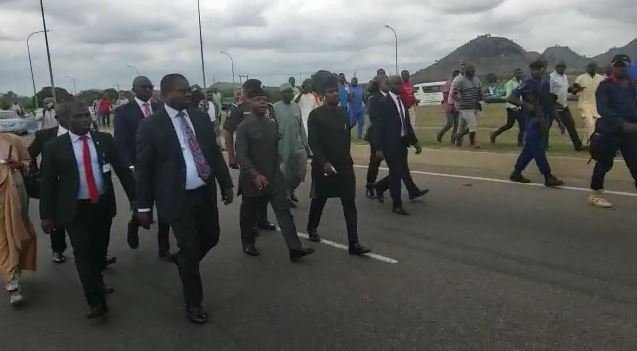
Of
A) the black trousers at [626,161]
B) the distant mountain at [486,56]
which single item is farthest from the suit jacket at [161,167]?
the distant mountain at [486,56]

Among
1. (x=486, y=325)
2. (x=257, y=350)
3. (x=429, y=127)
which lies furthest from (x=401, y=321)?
(x=429, y=127)

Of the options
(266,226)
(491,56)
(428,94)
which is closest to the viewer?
(266,226)

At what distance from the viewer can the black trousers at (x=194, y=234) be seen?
4.76 m

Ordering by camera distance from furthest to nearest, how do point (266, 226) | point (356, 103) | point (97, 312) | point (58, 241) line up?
point (356, 103), point (266, 226), point (58, 241), point (97, 312)

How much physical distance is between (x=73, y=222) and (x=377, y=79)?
5314 millimetres

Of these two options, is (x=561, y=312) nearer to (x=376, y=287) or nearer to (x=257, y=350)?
(x=376, y=287)

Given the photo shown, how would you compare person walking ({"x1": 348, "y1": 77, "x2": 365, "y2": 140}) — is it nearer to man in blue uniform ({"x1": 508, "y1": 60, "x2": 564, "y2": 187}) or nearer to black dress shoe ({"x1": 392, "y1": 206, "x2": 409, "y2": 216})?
man in blue uniform ({"x1": 508, "y1": 60, "x2": 564, "y2": 187})

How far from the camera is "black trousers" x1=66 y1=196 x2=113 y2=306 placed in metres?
5.04

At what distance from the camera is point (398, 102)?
8.16 meters

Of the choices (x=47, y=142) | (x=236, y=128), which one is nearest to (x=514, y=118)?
(x=236, y=128)

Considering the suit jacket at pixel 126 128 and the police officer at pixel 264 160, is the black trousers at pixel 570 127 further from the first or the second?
the suit jacket at pixel 126 128

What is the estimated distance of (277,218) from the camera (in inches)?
251

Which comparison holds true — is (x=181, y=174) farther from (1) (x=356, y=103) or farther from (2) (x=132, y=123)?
(1) (x=356, y=103)

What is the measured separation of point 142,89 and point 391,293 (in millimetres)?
3889
